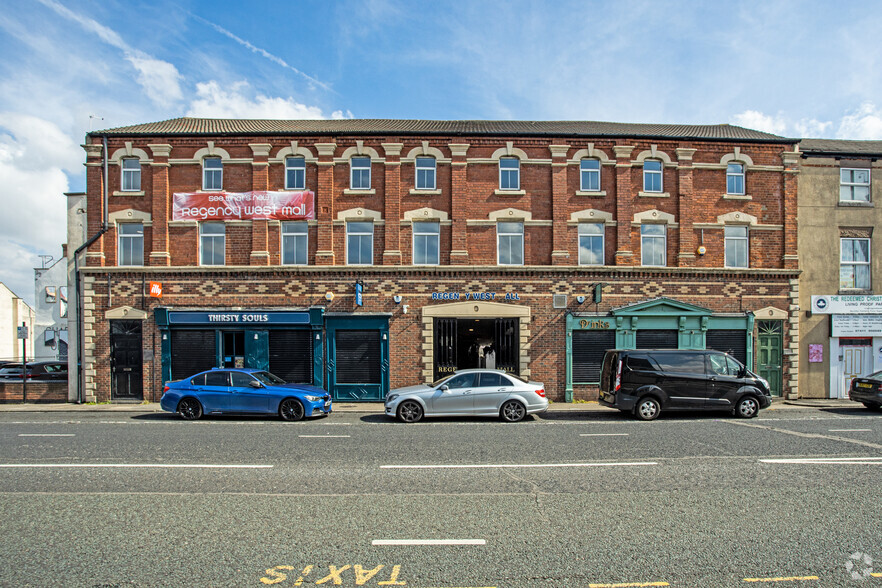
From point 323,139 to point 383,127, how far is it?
7.71 ft

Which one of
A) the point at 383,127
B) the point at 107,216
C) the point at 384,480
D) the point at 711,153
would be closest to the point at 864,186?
the point at 711,153

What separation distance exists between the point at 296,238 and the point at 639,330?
1290 cm

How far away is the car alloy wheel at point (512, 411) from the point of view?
1383 centimetres

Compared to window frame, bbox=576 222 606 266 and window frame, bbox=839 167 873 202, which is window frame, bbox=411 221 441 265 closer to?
window frame, bbox=576 222 606 266

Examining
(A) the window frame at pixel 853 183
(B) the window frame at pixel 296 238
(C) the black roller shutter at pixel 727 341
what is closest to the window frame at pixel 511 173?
(B) the window frame at pixel 296 238

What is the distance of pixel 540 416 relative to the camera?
15.2 m

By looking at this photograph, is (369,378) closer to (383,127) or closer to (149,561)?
(383,127)

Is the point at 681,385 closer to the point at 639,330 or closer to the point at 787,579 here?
the point at 639,330

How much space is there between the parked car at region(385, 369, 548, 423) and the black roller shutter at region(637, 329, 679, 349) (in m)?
6.56

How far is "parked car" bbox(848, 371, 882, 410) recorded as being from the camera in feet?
52.2

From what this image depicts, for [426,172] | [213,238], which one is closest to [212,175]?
[213,238]

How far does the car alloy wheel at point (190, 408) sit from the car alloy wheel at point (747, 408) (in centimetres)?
1519

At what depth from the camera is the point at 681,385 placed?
14352mm

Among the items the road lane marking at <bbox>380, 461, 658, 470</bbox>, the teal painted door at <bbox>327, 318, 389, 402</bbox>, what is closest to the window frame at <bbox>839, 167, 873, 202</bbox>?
the road lane marking at <bbox>380, 461, 658, 470</bbox>
